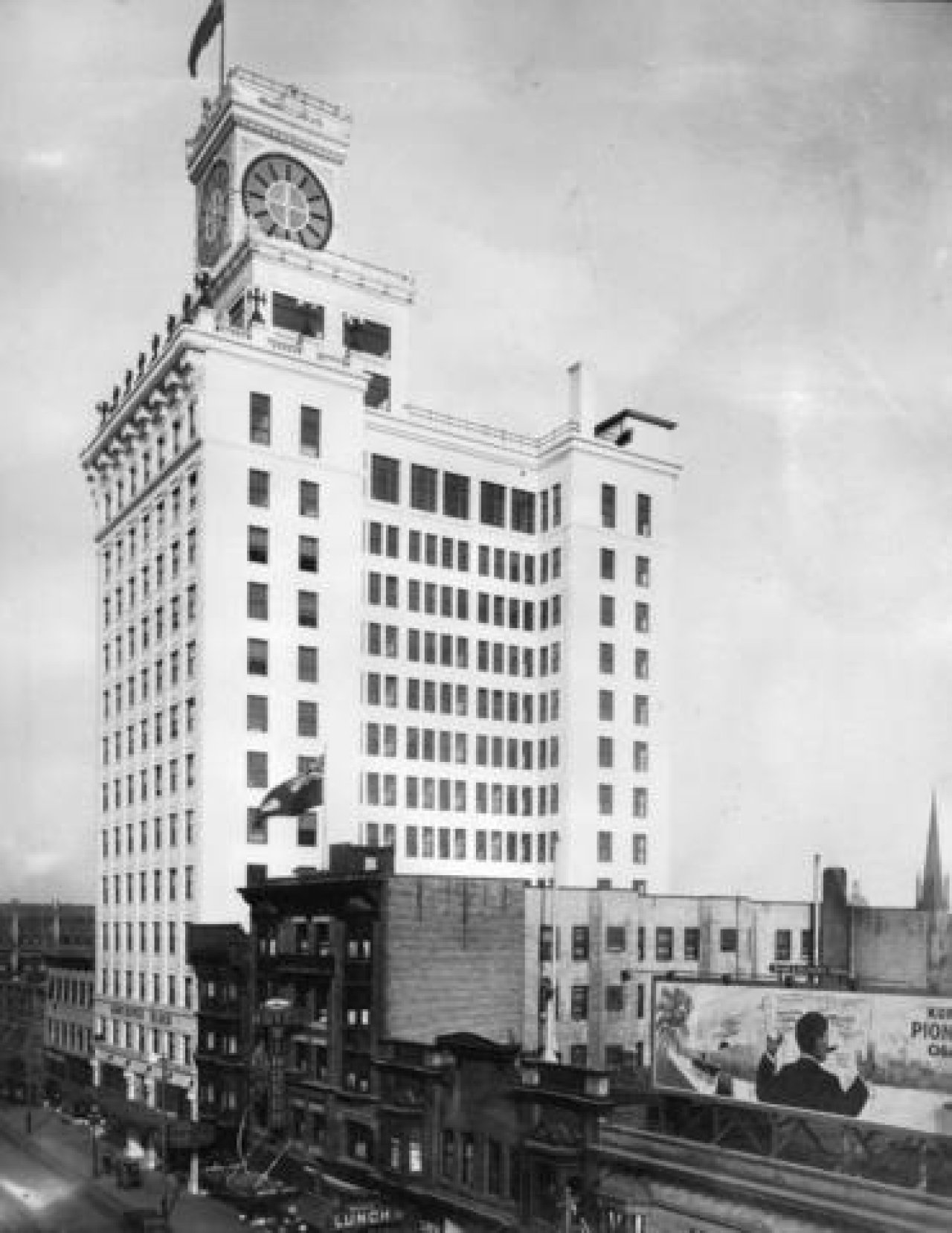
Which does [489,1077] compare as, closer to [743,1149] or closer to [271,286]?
[743,1149]

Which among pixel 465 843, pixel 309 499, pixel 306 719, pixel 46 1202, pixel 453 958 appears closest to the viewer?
pixel 453 958

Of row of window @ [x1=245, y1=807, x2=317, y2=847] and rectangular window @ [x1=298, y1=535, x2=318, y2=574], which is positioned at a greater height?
rectangular window @ [x1=298, y1=535, x2=318, y2=574]

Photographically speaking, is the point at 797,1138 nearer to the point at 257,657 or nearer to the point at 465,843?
the point at 465,843

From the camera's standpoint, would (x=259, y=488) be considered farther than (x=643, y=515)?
No

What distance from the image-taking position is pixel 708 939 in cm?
6316

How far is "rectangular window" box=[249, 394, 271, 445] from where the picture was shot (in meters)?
63.8

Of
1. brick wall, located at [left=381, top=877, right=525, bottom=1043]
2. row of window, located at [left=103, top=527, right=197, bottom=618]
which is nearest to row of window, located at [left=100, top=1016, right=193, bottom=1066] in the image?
brick wall, located at [left=381, top=877, right=525, bottom=1043]

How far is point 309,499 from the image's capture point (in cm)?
6519

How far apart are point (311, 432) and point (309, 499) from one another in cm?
370

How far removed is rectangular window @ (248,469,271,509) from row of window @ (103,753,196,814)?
44.0ft

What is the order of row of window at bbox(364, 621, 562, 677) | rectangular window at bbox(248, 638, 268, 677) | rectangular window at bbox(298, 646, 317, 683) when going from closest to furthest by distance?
rectangular window at bbox(248, 638, 268, 677), rectangular window at bbox(298, 646, 317, 683), row of window at bbox(364, 621, 562, 677)

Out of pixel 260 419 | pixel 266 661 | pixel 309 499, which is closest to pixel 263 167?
pixel 260 419

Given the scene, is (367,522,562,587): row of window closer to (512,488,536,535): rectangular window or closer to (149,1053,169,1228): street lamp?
(512,488,536,535): rectangular window

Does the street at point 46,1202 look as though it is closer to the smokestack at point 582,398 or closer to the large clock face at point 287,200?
the smokestack at point 582,398
